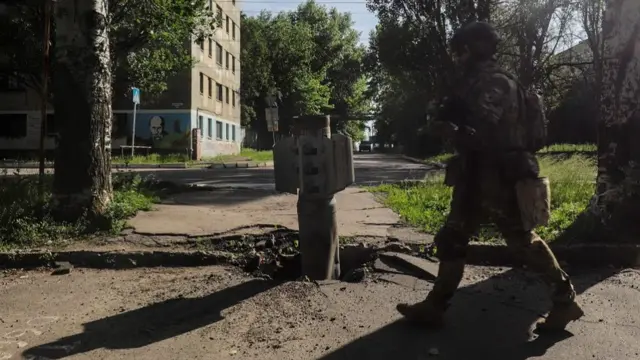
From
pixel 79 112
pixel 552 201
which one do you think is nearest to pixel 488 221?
pixel 552 201

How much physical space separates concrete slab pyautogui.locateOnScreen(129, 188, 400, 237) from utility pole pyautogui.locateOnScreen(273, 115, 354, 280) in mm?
1457

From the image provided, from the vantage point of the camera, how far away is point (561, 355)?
3285 mm

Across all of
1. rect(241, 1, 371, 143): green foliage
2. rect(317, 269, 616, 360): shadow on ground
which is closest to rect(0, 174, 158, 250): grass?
rect(317, 269, 616, 360): shadow on ground

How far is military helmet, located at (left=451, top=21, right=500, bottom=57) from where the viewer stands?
141 inches

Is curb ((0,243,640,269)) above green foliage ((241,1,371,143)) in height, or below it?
below

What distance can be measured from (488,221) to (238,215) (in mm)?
4255

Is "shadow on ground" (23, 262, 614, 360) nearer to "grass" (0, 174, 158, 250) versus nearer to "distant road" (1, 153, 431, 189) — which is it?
"grass" (0, 174, 158, 250)

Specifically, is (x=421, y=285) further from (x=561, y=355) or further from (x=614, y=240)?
(x=614, y=240)

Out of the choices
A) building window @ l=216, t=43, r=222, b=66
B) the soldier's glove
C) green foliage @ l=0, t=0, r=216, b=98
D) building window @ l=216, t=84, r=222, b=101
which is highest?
building window @ l=216, t=43, r=222, b=66

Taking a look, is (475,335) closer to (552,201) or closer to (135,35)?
(552,201)

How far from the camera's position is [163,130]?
3269cm

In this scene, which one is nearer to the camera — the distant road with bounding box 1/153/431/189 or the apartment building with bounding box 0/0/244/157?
the distant road with bounding box 1/153/431/189

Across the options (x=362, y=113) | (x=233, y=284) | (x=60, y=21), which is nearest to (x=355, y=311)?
(x=233, y=284)

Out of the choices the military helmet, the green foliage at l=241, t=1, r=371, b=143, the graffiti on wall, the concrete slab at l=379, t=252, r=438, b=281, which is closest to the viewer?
the military helmet
